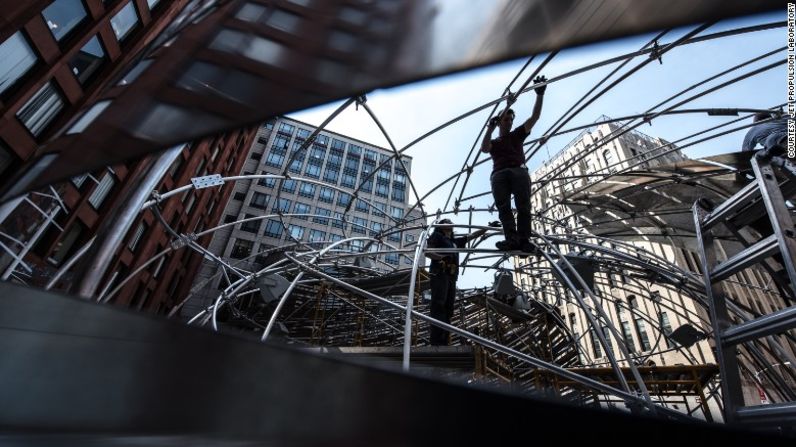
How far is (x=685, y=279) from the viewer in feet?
29.8

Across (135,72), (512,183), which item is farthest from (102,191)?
(135,72)

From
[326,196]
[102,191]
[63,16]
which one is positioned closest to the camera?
[63,16]

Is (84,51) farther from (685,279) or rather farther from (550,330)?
(685,279)

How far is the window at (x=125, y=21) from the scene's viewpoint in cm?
2053

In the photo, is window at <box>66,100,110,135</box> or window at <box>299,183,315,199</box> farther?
window at <box>299,183,315,199</box>

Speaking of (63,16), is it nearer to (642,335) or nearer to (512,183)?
(512,183)

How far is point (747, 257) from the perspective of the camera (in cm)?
337

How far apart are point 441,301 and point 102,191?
77.9 feet

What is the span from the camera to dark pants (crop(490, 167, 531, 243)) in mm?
6066

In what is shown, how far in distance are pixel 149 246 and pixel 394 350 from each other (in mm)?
26576

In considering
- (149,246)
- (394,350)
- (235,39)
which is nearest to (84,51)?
(149,246)

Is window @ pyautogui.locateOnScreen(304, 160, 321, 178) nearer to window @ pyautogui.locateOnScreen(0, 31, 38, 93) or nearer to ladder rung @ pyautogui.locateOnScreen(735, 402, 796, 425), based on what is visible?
window @ pyautogui.locateOnScreen(0, 31, 38, 93)

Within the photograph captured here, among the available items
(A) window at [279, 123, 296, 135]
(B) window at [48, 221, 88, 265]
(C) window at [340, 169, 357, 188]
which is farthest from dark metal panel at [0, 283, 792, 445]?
(A) window at [279, 123, 296, 135]

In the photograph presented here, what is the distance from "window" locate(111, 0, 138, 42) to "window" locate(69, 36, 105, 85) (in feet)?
5.36
